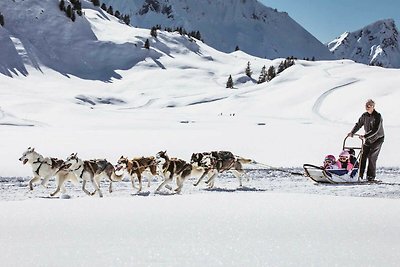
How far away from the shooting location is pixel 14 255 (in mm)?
4031

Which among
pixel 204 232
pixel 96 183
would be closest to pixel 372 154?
pixel 96 183

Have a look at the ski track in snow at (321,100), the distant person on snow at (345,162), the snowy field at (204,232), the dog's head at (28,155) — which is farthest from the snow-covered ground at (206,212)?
the ski track in snow at (321,100)

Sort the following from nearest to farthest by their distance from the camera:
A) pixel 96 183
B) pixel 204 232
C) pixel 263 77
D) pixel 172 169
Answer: pixel 204 232, pixel 96 183, pixel 172 169, pixel 263 77

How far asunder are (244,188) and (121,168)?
266cm

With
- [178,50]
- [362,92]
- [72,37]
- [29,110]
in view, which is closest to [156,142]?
[29,110]

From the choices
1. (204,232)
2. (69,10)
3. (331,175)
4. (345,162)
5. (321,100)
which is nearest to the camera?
(204,232)

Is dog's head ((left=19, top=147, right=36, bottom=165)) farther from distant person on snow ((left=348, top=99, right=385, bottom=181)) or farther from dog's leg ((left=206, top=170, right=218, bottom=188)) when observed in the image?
→ distant person on snow ((left=348, top=99, right=385, bottom=181))

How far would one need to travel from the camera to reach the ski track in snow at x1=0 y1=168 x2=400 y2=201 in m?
8.31

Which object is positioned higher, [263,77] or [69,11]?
[69,11]

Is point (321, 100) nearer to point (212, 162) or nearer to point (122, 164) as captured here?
point (212, 162)

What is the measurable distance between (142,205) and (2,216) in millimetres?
1819

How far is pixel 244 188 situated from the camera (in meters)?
9.38

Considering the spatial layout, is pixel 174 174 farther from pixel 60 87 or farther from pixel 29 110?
pixel 60 87

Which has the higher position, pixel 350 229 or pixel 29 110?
pixel 29 110
